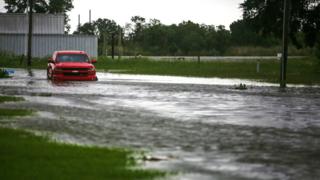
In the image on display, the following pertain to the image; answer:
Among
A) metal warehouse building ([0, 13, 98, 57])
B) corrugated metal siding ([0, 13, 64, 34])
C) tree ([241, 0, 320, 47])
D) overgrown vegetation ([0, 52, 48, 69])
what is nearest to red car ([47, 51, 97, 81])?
tree ([241, 0, 320, 47])

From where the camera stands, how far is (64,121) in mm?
16297

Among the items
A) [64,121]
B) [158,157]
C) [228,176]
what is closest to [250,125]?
[64,121]

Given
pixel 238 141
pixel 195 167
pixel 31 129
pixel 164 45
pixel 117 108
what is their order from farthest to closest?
pixel 164 45
pixel 117 108
pixel 31 129
pixel 238 141
pixel 195 167

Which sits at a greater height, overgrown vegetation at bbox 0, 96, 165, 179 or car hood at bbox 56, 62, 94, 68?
car hood at bbox 56, 62, 94, 68

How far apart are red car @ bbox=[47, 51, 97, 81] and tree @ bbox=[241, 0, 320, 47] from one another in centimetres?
2066

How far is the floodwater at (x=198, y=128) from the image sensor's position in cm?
1052

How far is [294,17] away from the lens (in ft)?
178

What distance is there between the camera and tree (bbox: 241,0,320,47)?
177ft

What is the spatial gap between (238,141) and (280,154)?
1734 mm

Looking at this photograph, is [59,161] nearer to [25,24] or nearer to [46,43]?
[46,43]

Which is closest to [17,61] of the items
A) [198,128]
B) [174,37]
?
[174,37]

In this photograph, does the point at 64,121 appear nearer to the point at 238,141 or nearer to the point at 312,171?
the point at 238,141

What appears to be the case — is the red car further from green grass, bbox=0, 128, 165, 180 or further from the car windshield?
green grass, bbox=0, 128, 165, 180

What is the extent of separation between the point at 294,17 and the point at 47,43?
98.2 feet
